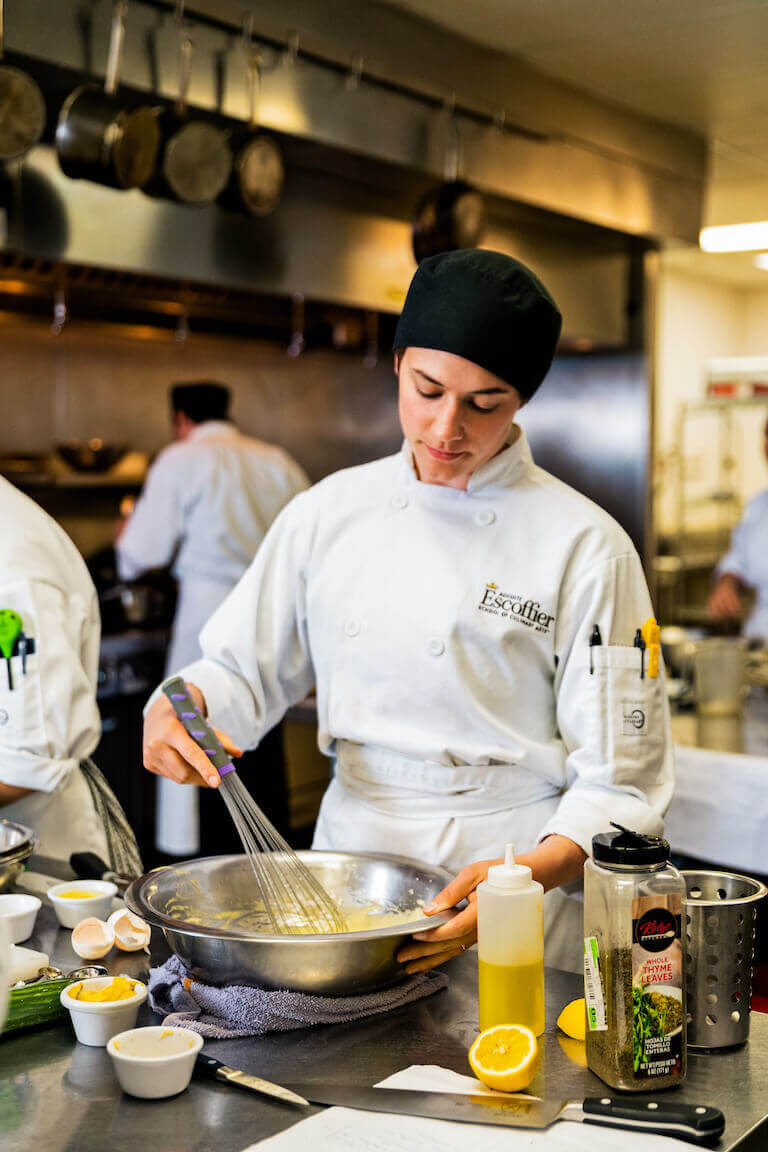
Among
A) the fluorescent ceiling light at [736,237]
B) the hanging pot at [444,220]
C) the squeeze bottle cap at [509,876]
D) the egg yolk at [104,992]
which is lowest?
→ the egg yolk at [104,992]

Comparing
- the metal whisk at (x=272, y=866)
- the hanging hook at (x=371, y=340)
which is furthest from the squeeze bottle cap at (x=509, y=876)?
the hanging hook at (x=371, y=340)

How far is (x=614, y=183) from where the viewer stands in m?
4.52

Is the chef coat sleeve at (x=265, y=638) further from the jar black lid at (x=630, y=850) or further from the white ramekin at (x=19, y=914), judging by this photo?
the jar black lid at (x=630, y=850)

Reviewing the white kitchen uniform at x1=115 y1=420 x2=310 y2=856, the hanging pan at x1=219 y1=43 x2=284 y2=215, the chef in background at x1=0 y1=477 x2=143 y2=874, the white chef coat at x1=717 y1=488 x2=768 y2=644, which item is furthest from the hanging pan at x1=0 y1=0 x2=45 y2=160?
the white chef coat at x1=717 y1=488 x2=768 y2=644

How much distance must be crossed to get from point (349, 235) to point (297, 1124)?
3512mm

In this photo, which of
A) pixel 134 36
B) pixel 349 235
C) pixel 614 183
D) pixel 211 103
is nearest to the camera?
pixel 134 36

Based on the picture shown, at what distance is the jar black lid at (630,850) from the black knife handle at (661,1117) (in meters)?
0.20

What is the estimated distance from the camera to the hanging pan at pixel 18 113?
2.57 metres

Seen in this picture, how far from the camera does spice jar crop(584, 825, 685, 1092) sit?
1076 millimetres

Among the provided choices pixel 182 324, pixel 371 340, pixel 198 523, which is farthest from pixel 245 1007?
pixel 371 340

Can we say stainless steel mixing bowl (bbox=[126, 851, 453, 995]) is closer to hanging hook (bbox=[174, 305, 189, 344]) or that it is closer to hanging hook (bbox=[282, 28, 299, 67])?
hanging hook (bbox=[282, 28, 299, 67])

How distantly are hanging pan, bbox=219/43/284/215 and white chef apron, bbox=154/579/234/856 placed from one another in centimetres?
151

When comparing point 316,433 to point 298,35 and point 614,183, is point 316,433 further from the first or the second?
point 298,35

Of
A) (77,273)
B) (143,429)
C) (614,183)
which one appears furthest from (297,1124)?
(143,429)
